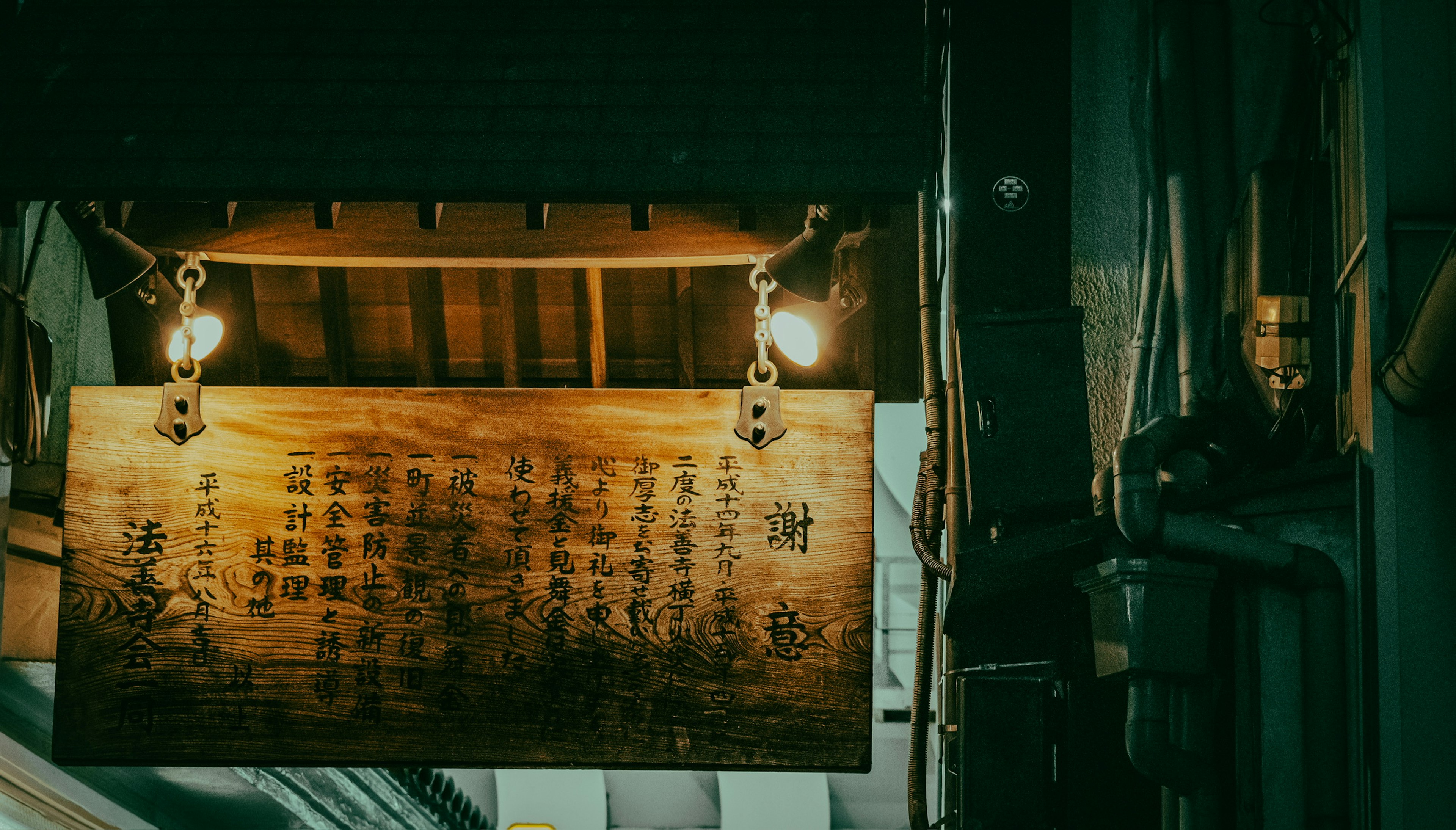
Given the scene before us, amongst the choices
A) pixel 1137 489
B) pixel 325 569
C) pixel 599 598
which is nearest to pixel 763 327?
pixel 599 598

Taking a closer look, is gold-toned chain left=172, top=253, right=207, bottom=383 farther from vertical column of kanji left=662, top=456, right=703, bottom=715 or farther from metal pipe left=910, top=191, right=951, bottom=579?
metal pipe left=910, top=191, right=951, bottom=579

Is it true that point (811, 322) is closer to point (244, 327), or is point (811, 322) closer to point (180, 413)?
point (180, 413)

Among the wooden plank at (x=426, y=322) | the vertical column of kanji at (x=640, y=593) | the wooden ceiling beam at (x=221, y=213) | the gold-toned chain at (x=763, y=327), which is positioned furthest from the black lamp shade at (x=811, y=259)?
the wooden ceiling beam at (x=221, y=213)

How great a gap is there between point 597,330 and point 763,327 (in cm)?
152

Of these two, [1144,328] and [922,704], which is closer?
[922,704]

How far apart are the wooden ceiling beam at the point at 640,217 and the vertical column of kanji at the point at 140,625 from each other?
3.09m

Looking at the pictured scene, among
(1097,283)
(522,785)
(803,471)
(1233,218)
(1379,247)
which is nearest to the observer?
(1379,247)

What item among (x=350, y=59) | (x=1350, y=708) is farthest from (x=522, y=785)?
(x=1350, y=708)

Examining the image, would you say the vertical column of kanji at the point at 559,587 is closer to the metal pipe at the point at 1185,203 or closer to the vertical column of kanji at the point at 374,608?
the vertical column of kanji at the point at 374,608

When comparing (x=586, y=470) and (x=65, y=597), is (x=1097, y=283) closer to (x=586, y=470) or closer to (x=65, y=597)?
(x=586, y=470)

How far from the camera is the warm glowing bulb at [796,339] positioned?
7324 millimetres

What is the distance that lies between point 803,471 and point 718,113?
2.01 metres

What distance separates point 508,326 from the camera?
27.1 feet

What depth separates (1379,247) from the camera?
5574mm
